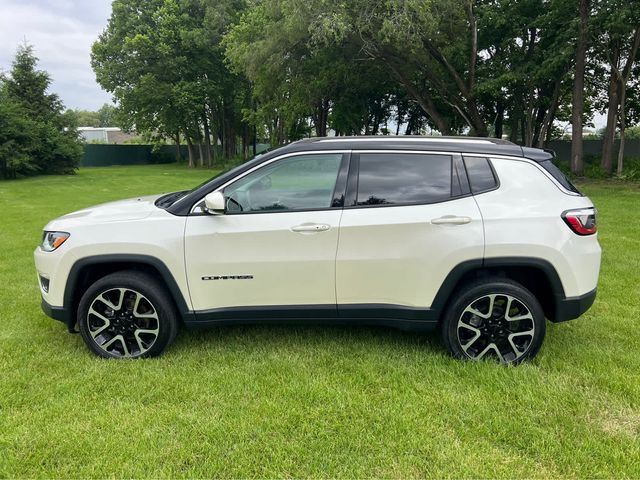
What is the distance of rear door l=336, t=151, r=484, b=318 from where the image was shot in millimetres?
3355

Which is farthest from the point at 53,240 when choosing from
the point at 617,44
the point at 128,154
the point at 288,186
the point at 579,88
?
the point at 128,154

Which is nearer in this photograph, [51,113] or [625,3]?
[625,3]

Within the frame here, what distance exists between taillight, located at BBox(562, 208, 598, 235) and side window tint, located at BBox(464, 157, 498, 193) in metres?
0.54

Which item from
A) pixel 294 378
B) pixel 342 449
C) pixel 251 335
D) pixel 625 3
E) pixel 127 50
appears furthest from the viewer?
pixel 127 50

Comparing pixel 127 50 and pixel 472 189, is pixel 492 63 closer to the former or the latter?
pixel 472 189

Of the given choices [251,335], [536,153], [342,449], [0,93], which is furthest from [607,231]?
[0,93]

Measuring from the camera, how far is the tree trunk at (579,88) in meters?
16.1

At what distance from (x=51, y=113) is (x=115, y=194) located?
14.8 metres

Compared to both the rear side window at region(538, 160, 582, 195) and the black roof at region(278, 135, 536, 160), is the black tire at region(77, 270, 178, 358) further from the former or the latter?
the rear side window at region(538, 160, 582, 195)

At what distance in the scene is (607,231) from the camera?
8445 millimetres

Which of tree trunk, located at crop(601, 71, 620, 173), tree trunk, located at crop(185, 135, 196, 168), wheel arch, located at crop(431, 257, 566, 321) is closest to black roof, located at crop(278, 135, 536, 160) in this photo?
wheel arch, located at crop(431, 257, 566, 321)

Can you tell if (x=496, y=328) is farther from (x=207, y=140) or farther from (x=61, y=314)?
(x=207, y=140)

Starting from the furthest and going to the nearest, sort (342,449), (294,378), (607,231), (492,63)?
(492,63), (607,231), (294,378), (342,449)

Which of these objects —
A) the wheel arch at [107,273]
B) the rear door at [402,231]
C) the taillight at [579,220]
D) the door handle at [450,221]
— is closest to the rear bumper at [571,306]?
the taillight at [579,220]
